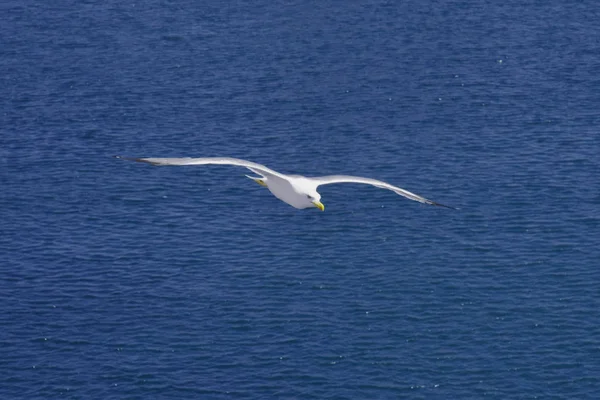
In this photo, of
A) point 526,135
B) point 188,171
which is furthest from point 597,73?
point 188,171

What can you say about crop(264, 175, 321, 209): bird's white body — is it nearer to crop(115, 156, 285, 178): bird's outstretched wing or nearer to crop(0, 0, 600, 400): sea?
crop(115, 156, 285, 178): bird's outstretched wing

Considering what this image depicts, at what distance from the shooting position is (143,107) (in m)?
185

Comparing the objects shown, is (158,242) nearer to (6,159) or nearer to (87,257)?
(87,257)

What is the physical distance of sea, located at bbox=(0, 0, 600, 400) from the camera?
11812cm

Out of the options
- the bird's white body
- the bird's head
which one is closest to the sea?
the bird's white body

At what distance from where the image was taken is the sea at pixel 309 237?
118125 mm

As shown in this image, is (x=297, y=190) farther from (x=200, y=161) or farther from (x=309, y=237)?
(x=309, y=237)

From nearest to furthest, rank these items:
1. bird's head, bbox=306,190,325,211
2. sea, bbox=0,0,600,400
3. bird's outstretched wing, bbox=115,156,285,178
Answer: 1. bird's outstretched wing, bbox=115,156,285,178
2. bird's head, bbox=306,190,325,211
3. sea, bbox=0,0,600,400

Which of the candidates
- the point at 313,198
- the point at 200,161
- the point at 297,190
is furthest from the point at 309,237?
the point at 200,161

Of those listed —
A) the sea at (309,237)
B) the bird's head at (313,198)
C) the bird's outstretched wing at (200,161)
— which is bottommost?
the sea at (309,237)

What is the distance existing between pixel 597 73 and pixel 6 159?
88587 mm

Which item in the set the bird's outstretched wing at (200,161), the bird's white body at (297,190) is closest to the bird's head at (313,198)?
the bird's white body at (297,190)

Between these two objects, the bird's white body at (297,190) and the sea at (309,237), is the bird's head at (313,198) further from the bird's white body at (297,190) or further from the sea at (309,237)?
the sea at (309,237)

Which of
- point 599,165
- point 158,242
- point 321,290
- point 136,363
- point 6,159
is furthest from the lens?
point 6,159
